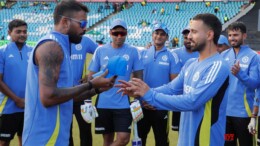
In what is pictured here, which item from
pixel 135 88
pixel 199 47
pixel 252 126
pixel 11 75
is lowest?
pixel 252 126

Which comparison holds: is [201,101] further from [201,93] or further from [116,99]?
[116,99]

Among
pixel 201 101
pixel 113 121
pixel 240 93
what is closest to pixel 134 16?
pixel 113 121

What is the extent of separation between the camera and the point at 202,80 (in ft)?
12.8

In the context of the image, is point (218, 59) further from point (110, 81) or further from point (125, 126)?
point (125, 126)

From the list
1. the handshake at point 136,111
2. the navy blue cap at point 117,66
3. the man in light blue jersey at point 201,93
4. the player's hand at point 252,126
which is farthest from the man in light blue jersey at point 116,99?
the navy blue cap at point 117,66

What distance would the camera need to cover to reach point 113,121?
6.51 m

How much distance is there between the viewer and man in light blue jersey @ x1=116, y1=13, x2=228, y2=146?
387 centimetres

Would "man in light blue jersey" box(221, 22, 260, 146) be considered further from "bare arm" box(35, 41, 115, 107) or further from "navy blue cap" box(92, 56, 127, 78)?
"bare arm" box(35, 41, 115, 107)

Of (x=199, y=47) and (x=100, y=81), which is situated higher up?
(x=199, y=47)

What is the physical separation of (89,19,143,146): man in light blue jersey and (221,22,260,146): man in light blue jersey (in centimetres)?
142

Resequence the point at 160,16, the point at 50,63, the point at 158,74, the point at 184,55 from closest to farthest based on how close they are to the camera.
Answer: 1. the point at 50,63
2. the point at 158,74
3. the point at 184,55
4. the point at 160,16

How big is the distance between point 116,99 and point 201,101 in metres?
2.73

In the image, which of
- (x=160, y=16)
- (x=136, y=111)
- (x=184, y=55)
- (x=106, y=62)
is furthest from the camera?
(x=160, y=16)

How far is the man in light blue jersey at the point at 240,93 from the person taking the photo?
605cm
